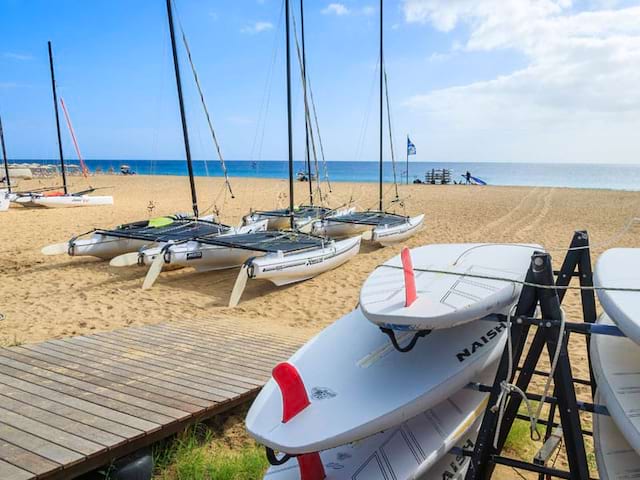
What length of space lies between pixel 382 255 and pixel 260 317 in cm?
490

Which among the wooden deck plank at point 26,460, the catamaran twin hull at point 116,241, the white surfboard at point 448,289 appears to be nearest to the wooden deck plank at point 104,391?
the wooden deck plank at point 26,460

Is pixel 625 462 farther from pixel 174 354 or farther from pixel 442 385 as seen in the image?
pixel 174 354

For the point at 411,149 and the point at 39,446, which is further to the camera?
the point at 411,149

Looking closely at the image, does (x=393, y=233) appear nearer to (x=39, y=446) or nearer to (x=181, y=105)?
(x=181, y=105)

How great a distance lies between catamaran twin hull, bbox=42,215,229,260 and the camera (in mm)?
9422

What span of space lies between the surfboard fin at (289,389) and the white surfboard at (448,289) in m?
0.47

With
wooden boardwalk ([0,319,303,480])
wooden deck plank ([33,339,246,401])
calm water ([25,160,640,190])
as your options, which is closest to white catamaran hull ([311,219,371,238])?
wooden boardwalk ([0,319,303,480])

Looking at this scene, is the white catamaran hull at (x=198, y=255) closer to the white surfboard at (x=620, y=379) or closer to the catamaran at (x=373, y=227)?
the catamaran at (x=373, y=227)

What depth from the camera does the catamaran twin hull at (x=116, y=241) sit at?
942cm

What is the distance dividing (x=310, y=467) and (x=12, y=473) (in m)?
1.68

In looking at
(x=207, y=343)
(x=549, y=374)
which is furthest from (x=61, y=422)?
(x=549, y=374)

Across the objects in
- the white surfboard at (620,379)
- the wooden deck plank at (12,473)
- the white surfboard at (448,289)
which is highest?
the white surfboard at (448,289)

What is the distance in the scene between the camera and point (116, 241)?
32.4ft

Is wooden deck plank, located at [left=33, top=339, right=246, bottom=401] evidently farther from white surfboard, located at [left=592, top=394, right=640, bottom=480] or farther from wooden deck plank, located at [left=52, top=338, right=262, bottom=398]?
white surfboard, located at [left=592, top=394, right=640, bottom=480]
